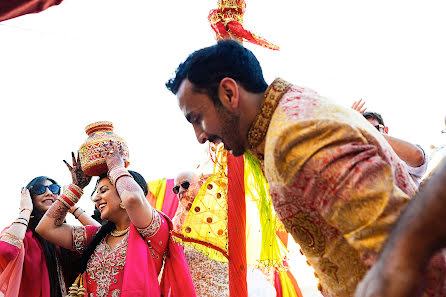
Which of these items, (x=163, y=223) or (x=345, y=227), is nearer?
(x=345, y=227)

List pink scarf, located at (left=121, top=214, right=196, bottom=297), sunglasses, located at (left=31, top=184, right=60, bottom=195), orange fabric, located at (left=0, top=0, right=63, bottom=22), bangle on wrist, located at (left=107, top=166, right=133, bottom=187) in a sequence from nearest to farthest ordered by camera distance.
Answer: orange fabric, located at (left=0, top=0, right=63, bottom=22)
pink scarf, located at (left=121, top=214, right=196, bottom=297)
bangle on wrist, located at (left=107, top=166, right=133, bottom=187)
sunglasses, located at (left=31, top=184, right=60, bottom=195)

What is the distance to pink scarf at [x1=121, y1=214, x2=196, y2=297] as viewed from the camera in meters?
2.87

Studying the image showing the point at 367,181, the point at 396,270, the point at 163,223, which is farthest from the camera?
the point at 163,223

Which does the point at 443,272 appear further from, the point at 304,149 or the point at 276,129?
the point at 276,129

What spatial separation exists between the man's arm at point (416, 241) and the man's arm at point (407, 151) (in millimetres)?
1791

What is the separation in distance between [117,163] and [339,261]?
208 cm

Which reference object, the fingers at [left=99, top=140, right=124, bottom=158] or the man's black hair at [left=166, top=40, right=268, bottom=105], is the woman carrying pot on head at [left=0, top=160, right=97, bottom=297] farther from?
the man's black hair at [left=166, top=40, right=268, bottom=105]

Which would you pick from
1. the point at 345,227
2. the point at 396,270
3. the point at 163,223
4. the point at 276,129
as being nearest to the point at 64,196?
the point at 163,223

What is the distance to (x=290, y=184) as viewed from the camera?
1396 mm

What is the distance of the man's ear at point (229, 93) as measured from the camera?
1709 mm

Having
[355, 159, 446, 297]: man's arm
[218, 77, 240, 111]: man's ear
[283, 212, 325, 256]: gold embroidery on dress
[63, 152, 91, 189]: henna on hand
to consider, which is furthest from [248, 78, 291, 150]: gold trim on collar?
[63, 152, 91, 189]: henna on hand

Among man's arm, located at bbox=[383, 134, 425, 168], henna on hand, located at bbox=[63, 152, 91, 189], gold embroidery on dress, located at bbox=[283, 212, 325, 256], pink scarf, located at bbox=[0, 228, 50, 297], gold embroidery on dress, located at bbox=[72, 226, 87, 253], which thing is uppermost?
man's arm, located at bbox=[383, 134, 425, 168]

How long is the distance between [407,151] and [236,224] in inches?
43.2

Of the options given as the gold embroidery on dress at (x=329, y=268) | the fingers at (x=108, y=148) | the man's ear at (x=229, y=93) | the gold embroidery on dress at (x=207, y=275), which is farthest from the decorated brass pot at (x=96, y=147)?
the gold embroidery on dress at (x=329, y=268)
